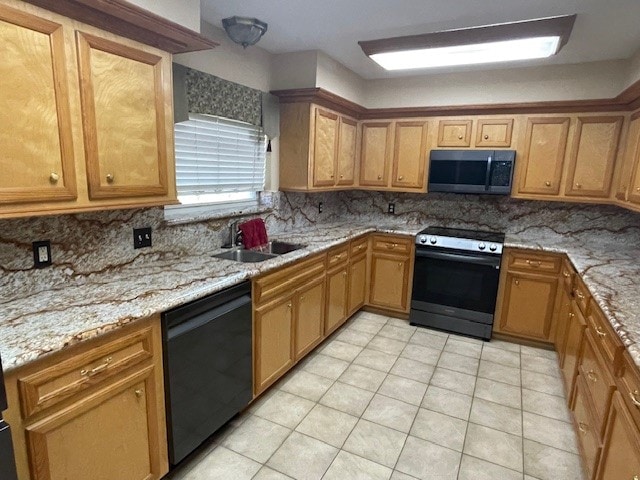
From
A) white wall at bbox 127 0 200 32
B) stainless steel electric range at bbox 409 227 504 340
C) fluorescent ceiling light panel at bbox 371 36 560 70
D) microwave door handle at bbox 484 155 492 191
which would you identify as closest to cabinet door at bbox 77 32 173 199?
white wall at bbox 127 0 200 32

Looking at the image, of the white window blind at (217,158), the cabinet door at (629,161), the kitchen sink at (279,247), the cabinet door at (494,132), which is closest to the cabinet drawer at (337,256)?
the kitchen sink at (279,247)

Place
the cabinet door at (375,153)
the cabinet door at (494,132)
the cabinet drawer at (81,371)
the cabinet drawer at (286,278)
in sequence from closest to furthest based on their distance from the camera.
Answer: the cabinet drawer at (81,371) < the cabinet drawer at (286,278) < the cabinet door at (494,132) < the cabinet door at (375,153)

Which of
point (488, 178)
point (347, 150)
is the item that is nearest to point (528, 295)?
point (488, 178)

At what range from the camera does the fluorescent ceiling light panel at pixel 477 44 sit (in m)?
2.29

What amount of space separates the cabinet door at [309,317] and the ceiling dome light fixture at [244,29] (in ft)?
5.80

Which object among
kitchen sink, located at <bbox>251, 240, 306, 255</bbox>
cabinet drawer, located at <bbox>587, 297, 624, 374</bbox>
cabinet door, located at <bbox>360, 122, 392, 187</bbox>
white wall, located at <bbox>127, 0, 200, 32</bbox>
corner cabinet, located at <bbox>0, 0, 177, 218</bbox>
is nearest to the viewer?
corner cabinet, located at <bbox>0, 0, 177, 218</bbox>

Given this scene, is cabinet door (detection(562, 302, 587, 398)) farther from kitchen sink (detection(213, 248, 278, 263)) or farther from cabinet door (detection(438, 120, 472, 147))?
kitchen sink (detection(213, 248, 278, 263))

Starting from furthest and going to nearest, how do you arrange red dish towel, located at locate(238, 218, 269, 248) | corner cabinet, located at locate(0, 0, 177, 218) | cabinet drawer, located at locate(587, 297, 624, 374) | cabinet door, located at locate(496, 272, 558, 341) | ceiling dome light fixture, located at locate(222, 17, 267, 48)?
1. cabinet door, located at locate(496, 272, 558, 341)
2. red dish towel, located at locate(238, 218, 269, 248)
3. ceiling dome light fixture, located at locate(222, 17, 267, 48)
4. cabinet drawer, located at locate(587, 297, 624, 374)
5. corner cabinet, located at locate(0, 0, 177, 218)

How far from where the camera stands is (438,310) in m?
3.62

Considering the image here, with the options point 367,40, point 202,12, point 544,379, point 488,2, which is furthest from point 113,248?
point 544,379

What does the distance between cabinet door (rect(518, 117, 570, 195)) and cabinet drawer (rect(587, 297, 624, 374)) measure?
5.41 feet

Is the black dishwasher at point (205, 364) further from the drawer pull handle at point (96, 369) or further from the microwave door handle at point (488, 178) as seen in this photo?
the microwave door handle at point (488, 178)

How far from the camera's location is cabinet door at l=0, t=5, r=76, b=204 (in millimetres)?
1306

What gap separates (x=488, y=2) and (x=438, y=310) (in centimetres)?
252
